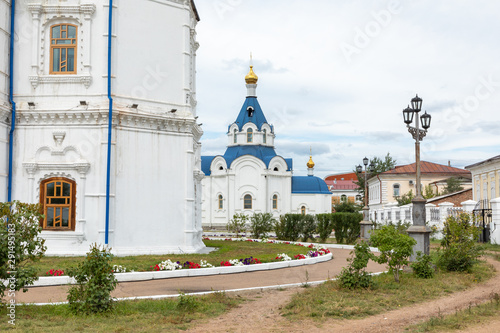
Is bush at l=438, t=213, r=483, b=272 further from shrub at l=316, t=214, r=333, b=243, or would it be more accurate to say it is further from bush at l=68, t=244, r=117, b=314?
shrub at l=316, t=214, r=333, b=243

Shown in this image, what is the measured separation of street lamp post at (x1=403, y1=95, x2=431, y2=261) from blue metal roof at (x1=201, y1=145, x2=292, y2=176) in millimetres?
36223

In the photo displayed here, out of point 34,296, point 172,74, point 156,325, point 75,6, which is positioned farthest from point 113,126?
point 156,325

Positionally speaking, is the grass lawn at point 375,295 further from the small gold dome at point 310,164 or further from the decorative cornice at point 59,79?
the small gold dome at point 310,164

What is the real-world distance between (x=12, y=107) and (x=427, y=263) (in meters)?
13.4

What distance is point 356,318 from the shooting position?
7.68 meters

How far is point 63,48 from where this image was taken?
16516mm

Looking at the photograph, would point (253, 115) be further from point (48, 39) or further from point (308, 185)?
point (48, 39)

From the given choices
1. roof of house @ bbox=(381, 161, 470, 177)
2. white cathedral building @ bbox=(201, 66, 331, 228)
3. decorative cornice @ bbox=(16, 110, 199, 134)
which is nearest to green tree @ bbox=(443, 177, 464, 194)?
roof of house @ bbox=(381, 161, 470, 177)

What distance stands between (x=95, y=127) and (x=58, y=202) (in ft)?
8.91

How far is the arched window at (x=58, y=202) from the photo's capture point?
15773 millimetres

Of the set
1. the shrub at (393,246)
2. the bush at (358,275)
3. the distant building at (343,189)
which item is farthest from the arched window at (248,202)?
the distant building at (343,189)

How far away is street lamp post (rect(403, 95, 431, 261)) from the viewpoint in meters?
12.2

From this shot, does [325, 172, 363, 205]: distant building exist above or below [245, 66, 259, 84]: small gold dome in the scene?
below

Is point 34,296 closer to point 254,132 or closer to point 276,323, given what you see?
point 276,323
